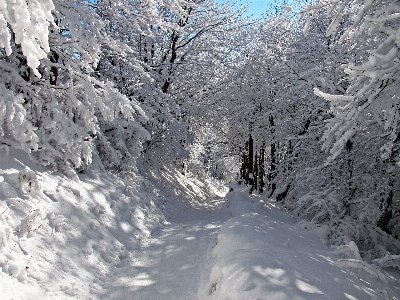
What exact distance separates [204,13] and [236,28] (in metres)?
1.83

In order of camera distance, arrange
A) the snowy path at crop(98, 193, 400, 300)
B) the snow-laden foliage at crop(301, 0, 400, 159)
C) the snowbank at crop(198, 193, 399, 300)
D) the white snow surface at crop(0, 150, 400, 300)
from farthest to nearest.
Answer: the white snow surface at crop(0, 150, 400, 300), the snowy path at crop(98, 193, 400, 300), the snowbank at crop(198, 193, 399, 300), the snow-laden foliage at crop(301, 0, 400, 159)

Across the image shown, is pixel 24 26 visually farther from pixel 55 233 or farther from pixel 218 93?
pixel 218 93

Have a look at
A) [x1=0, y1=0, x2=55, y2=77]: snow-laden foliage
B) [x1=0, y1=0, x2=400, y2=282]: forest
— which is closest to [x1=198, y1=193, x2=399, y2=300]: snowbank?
[x1=0, y1=0, x2=400, y2=282]: forest

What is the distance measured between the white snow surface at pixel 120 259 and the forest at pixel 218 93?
631 millimetres

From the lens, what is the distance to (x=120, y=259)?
5734mm

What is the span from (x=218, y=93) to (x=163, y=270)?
14.2 m

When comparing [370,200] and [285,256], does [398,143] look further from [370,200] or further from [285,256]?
[285,256]

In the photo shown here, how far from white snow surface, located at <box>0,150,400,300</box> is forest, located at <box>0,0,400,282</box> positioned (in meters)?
0.63

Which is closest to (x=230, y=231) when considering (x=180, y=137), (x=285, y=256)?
(x=285, y=256)

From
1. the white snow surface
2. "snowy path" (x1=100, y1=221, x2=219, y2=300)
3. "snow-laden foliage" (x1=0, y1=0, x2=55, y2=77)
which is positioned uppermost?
"snow-laden foliage" (x1=0, y1=0, x2=55, y2=77)


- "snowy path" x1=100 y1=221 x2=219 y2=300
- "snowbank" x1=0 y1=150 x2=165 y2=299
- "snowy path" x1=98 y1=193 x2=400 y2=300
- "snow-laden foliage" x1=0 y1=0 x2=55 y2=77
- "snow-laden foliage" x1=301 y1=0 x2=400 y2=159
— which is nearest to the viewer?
"snow-laden foliage" x1=0 y1=0 x2=55 y2=77

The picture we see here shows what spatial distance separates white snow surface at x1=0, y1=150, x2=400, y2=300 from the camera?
3697 millimetres

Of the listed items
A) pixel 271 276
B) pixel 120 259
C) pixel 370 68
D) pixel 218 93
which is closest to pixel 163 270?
pixel 120 259

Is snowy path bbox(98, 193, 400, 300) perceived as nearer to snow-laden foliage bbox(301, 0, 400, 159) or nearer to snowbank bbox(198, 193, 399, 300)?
snowbank bbox(198, 193, 399, 300)
